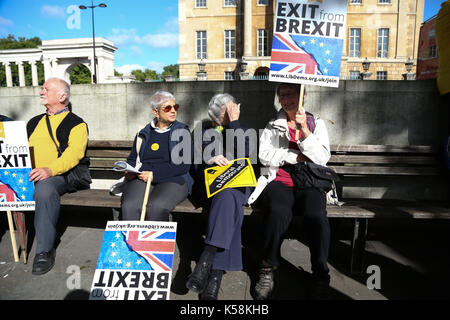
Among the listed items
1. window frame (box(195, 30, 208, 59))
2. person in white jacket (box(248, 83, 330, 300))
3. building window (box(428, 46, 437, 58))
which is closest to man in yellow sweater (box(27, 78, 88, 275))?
person in white jacket (box(248, 83, 330, 300))

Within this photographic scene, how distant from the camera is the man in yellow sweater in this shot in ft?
9.61

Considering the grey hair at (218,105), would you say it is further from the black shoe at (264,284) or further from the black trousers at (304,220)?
the black shoe at (264,284)

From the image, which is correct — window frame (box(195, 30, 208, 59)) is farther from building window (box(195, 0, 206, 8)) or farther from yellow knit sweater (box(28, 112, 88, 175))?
yellow knit sweater (box(28, 112, 88, 175))

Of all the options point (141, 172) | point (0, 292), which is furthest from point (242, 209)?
point (0, 292)

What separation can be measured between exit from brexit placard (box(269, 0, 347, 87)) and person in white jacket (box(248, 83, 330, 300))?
221 mm

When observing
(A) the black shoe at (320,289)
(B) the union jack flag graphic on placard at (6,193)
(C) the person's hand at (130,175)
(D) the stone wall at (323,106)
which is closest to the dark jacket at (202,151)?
(C) the person's hand at (130,175)

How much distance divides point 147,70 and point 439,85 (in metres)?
99.1

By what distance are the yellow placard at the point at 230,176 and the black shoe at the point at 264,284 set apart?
731mm

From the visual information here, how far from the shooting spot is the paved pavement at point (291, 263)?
8.47 feet

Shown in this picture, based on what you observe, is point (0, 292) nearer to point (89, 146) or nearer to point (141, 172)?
point (141, 172)

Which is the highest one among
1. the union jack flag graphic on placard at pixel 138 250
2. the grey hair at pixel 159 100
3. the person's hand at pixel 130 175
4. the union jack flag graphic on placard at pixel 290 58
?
the union jack flag graphic on placard at pixel 290 58

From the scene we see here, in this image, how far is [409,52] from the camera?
32.7 meters

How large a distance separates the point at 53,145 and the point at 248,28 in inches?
1276
